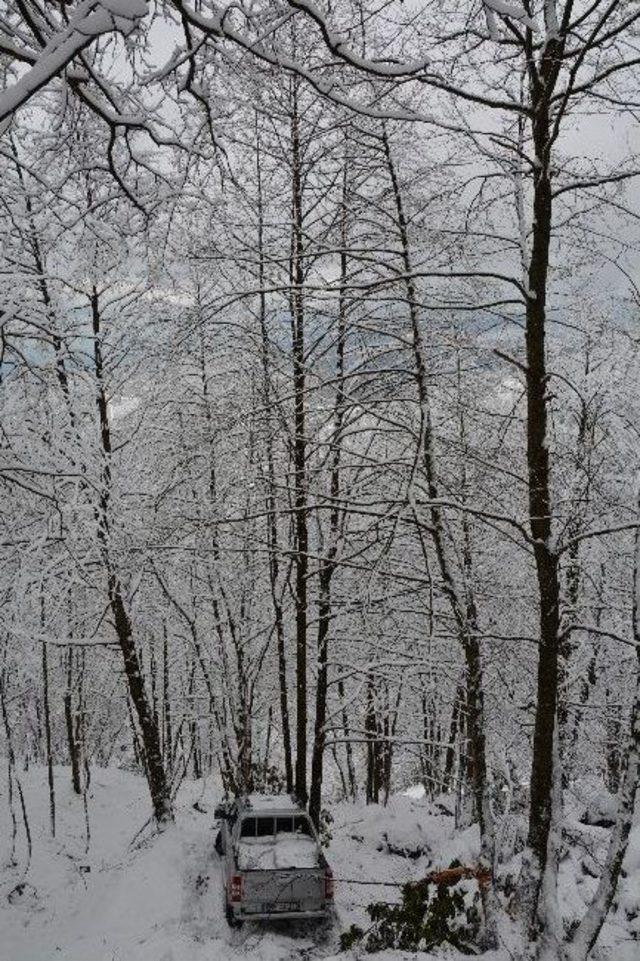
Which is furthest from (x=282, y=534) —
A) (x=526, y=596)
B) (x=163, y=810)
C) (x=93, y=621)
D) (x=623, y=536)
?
(x=526, y=596)

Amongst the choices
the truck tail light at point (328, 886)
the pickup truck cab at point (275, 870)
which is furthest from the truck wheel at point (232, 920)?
the truck tail light at point (328, 886)

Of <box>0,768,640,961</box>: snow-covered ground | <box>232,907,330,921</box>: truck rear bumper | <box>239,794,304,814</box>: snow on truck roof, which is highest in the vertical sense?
<box>239,794,304,814</box>: snow on truck roof

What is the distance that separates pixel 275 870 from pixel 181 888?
231cm

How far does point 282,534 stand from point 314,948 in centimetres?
1011

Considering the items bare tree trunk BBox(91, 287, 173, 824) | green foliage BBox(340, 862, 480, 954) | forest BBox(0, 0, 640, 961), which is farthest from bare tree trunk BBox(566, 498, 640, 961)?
bare tree trunk BBox(91, 287, 173, 824)

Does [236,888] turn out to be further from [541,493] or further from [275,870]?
[541,493]

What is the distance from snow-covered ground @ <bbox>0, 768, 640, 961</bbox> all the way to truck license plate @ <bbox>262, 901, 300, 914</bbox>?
1.03 feet

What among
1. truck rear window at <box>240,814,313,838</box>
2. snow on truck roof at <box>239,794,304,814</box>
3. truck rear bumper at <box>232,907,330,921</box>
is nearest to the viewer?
truck rear bumper at <box>232,907,330,921</box>

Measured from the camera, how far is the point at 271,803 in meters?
11.0

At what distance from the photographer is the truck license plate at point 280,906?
929cm

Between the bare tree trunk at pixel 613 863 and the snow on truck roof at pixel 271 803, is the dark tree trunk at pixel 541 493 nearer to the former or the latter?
the bare tree trunk at pixel 613 863

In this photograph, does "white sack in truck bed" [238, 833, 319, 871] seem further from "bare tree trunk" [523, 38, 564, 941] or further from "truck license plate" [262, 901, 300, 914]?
"bare tree trunk" [523, 38, 564, 941]

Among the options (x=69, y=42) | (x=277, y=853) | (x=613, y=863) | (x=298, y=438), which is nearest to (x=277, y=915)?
(x=277, y=853)

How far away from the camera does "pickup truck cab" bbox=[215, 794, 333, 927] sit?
30.5ft
